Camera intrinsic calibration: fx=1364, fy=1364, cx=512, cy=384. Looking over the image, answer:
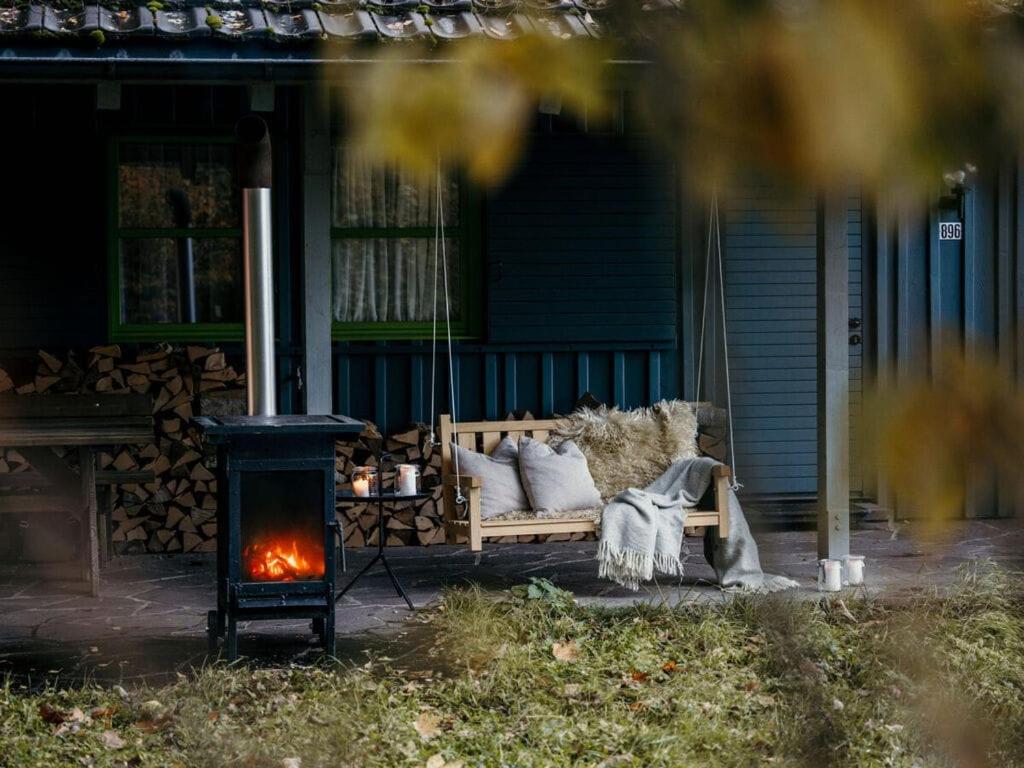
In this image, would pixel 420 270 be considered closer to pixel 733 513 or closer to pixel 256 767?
pixel 733 513

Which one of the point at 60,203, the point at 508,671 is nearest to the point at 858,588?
the point at 508,671

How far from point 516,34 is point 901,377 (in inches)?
17.1

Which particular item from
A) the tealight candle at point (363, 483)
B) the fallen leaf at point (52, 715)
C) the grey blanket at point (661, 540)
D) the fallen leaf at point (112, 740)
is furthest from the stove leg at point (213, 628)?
the grey blanket at point (661, 540)

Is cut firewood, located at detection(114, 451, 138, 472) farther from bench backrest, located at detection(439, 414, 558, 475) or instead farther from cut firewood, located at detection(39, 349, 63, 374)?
bench backrest, located at detection(439, 414, 558, 475)

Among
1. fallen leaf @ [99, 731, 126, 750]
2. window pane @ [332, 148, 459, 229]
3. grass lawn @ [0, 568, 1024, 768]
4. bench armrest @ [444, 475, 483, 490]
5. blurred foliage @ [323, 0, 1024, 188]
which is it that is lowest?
fallen leaf @ [99, 731, 126, 750]

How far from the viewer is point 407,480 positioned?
664 centimetres

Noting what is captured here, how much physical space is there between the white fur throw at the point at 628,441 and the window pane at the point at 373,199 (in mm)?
1617

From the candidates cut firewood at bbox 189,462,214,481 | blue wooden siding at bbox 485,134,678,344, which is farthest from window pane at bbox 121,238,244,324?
blue wooden siding at bbox 485,134,678,344

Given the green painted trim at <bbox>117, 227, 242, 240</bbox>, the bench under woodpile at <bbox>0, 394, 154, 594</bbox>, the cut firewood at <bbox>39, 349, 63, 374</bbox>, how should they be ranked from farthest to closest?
the green painted trim at <bbox>117, 227, 242, 240</bbox> → the cut firewood at <bbox>39, 349, 63, 374</bbox> → the bench under woodpile at <bbox>0, 394, 154, 594</bbox>

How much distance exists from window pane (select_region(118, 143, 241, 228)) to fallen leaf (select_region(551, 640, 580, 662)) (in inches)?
146

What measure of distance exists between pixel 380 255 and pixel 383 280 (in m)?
0.15

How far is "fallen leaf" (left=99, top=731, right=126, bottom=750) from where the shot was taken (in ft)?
14.7

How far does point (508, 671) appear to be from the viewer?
17.2 feet

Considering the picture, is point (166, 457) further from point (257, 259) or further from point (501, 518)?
point (257, 259)
